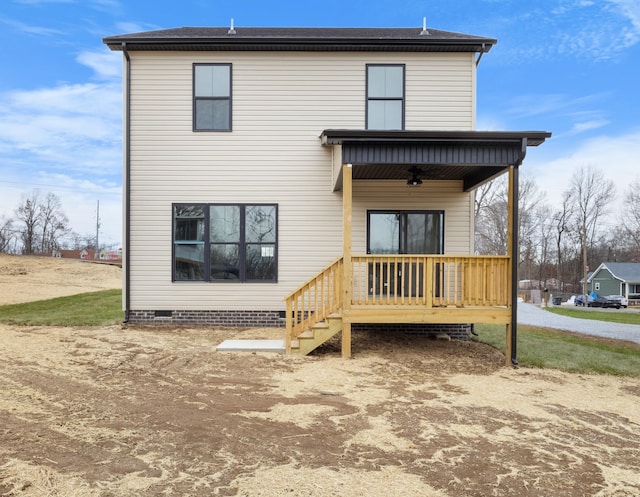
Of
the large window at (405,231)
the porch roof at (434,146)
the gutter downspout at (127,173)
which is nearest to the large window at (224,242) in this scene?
the gutter downspout at (127,173)

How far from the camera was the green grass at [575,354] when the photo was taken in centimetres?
738

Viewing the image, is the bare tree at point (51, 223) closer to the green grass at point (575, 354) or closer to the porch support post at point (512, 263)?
the green grass at point (575, 354)

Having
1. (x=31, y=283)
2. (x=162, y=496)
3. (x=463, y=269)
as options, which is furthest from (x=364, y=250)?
(x=31, y=283)

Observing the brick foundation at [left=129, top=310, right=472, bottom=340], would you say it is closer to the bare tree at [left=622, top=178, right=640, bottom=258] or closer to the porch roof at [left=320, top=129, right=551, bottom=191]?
the porch roof at [left=320, top=129, right=551, bottom=191]

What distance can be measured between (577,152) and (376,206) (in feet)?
149

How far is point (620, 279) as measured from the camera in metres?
49.1

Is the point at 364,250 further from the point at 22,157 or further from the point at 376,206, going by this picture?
the point at 22,157

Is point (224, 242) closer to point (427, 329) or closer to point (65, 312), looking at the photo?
point (427, 329)

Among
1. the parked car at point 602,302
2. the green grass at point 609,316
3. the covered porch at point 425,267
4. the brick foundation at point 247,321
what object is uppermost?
the covered porch at point 425,267

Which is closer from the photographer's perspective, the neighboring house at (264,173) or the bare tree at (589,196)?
the neighboring house at (264,173)

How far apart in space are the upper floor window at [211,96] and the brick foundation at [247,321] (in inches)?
168

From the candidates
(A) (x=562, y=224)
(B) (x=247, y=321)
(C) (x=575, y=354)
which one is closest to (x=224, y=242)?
(B) (x=247, y=321)

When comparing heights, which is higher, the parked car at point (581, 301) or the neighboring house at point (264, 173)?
the neighboring house at point (264, 173)

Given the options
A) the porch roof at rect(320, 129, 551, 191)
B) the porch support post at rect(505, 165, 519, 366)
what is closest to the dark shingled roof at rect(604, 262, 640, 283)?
the porch support post at rect(505, 165, 519, 366)
